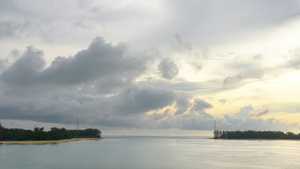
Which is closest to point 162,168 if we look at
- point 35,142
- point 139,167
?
point 139,167

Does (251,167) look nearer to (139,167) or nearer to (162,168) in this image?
(162,168)

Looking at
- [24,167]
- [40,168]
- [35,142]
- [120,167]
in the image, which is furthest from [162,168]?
[35,142]

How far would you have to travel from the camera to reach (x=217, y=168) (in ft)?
239

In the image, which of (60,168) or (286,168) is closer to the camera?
(60,168)

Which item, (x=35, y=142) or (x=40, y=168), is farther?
(x=35, y=142)

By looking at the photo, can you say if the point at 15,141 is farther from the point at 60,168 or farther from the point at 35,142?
the point at 60,168

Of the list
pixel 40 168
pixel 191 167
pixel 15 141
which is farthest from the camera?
pixel 15 141

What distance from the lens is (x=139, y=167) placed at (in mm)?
72562

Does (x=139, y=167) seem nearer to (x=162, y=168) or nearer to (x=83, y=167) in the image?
(x=162, y=168)

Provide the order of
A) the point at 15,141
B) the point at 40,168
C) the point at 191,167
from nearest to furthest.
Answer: the point at 40,168 → the point at 191,167 → the point at 15,141

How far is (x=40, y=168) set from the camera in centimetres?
6894

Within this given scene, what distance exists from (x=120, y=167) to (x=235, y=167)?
106 feet

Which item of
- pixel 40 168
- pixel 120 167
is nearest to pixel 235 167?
pixel 120 167

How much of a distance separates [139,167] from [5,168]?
35087mm
